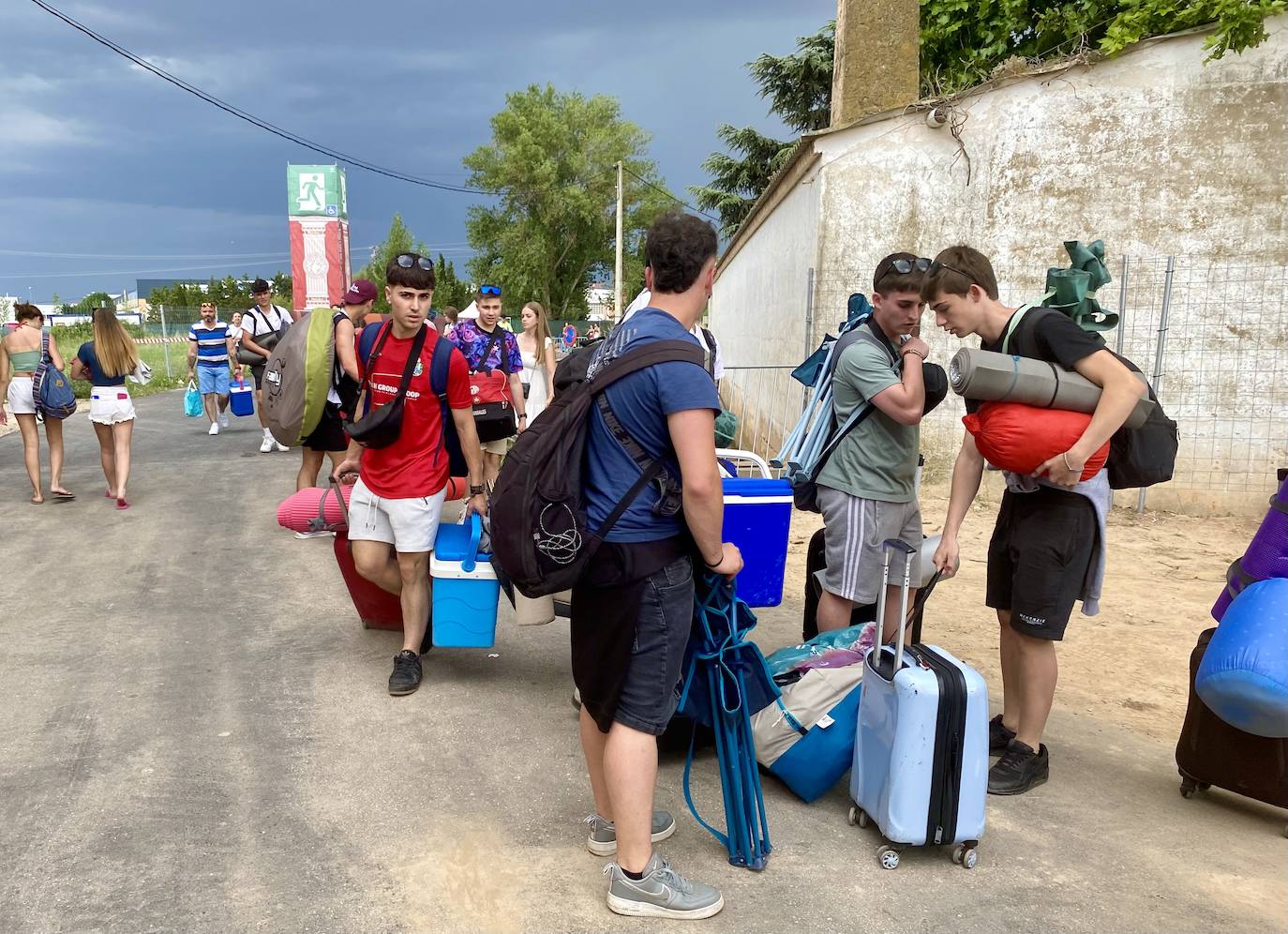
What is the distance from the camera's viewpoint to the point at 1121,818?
328 centimetres

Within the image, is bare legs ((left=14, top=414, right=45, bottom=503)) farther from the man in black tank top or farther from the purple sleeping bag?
the purple sleeping bag

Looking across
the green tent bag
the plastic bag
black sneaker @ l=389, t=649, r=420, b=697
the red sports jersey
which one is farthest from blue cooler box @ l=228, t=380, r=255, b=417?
black sneaker @ l=389, t=649, r=420, b=697

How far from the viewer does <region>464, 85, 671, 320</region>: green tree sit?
175ft

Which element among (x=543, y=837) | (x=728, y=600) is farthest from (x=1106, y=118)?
(x=543, y=837)

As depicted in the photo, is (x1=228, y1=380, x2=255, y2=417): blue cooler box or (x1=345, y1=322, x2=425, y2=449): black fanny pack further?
(x1=228, y1=380, x2=255, y2=417): blue cooler box

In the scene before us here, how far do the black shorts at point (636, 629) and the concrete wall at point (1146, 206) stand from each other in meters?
7.05

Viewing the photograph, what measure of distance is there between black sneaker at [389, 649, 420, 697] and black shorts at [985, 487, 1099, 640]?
2645 millimetres

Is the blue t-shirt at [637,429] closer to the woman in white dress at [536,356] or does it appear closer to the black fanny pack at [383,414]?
the black fanny pack at [383,414]

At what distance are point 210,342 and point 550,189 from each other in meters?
43.6

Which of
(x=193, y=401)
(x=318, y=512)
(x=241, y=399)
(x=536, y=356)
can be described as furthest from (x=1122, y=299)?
(x=193, y=401)

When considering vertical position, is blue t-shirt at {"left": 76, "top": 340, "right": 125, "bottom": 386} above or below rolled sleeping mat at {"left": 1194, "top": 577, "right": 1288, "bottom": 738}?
above

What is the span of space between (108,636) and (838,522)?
4.01 m

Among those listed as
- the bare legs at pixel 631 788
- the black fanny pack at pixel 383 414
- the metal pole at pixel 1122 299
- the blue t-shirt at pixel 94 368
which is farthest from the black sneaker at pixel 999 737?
the blue t-shirt at pixel 94 368

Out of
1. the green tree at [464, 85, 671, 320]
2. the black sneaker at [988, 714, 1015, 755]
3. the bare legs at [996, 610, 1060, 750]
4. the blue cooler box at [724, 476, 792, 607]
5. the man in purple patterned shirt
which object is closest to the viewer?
the bare legs at [996, 610, 1060, 750]
